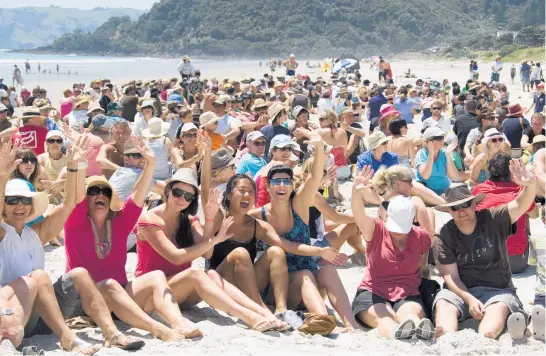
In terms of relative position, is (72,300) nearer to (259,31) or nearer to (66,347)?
(66,347)

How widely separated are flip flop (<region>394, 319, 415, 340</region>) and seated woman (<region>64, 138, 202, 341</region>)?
137 centimetres

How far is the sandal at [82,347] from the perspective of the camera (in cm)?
438

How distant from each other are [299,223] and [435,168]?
117 inches

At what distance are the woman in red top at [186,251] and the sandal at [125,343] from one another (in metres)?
0.63

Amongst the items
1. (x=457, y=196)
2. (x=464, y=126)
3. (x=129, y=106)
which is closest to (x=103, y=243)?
(x=457, y=196)

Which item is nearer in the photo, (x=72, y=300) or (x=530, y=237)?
(x=72, y=300)

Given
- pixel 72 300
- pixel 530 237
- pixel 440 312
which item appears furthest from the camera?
pixel 530 237

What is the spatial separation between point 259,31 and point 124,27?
45655mm

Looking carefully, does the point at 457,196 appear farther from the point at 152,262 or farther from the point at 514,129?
the point at 514,129

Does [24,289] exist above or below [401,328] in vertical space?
above

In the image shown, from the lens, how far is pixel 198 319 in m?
5.26

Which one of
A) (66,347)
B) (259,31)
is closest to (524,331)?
(66,347)

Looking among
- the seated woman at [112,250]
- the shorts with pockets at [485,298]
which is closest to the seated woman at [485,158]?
the shorts with pockets at [485,298]

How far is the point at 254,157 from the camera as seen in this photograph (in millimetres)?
7824
